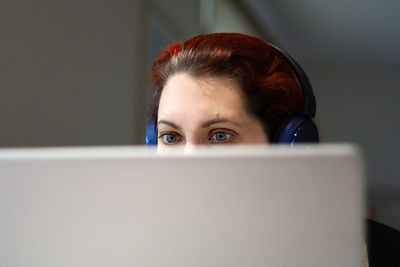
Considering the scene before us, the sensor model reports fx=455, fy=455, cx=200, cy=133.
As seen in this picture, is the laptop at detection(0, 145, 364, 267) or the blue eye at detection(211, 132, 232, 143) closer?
the laptop at detection(0, 145, 364, 267)

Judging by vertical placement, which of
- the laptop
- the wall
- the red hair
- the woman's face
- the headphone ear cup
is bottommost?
the laptop

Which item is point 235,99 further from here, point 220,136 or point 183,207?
point 183,207

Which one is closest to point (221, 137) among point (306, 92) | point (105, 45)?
point (306, 92)

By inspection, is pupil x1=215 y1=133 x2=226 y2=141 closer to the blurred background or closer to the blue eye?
the blue eye

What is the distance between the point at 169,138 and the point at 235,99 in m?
0.17

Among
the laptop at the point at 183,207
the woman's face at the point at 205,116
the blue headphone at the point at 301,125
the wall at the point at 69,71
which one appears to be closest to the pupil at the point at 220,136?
the woman's face at the point at 205,116

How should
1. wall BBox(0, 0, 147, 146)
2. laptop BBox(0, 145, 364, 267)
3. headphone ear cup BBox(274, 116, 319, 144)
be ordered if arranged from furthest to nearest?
wall BBox(0, 0, 147, 146), headphone ear cup BBox(274, 116, 319, 144), laptop BBox(0, 145, 364, 267)

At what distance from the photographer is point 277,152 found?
341 millimetres

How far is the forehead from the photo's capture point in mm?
978

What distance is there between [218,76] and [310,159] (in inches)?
28.4

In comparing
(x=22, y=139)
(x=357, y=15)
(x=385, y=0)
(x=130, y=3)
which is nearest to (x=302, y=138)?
(x=22, y=139)

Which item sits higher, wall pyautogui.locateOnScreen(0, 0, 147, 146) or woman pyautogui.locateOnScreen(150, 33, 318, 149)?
wall pyautogui.locateOnScreen(0, 0, 147, 146)

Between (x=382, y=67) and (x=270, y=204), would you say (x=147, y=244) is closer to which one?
(x=270, y=204)

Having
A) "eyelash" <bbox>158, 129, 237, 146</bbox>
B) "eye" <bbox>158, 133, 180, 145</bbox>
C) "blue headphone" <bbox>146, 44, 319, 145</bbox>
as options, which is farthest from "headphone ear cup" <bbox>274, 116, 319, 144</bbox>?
"eye" <bbox>158, 133, 180, 145</bbox>
